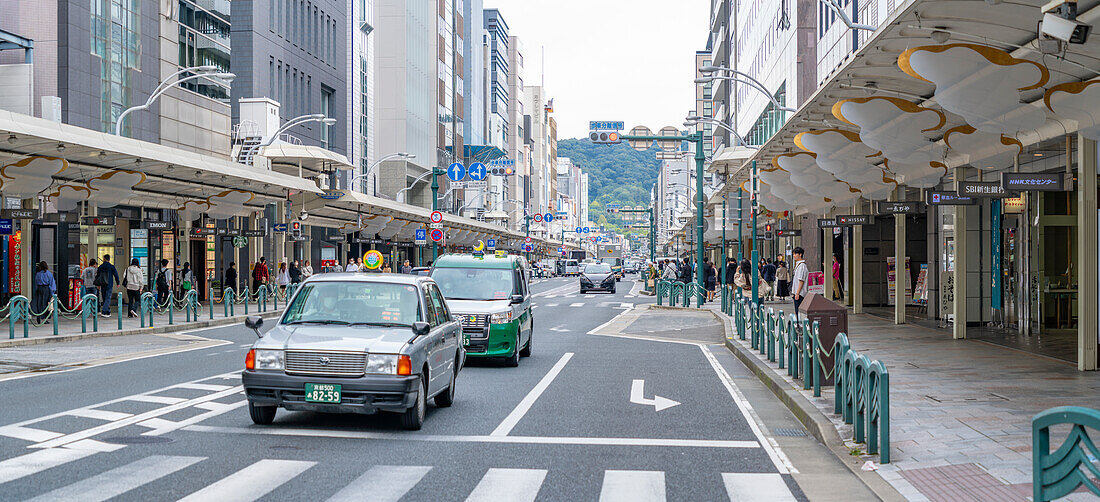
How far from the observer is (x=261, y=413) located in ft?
33.6

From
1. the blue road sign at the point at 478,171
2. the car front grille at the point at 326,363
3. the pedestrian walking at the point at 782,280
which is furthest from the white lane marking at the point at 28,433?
the blue road sign at the point at 478,171

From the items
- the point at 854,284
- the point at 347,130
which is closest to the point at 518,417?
the point at 854,284

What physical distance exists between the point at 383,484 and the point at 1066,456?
4597mm

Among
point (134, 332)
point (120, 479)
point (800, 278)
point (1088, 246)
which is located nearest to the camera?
point (120, 479)

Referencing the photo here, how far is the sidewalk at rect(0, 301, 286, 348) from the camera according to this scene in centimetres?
2175

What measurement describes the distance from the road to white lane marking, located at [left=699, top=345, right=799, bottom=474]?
36mm

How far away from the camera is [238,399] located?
1223 centimetres

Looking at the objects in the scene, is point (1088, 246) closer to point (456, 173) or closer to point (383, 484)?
point (383, 484)

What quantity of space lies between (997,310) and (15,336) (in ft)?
72.4

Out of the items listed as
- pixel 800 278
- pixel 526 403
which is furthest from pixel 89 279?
pixel 526 403

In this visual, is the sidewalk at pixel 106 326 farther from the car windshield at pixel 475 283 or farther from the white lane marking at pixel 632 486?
the white lane marking at pixel 632 486

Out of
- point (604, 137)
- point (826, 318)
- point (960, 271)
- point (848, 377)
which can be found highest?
point (604, 137)

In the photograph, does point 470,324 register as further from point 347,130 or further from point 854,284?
point 347,130

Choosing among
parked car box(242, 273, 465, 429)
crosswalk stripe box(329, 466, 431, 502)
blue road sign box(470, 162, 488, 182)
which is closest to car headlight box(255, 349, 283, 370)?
parked car box(242, 273, 465, 429)
